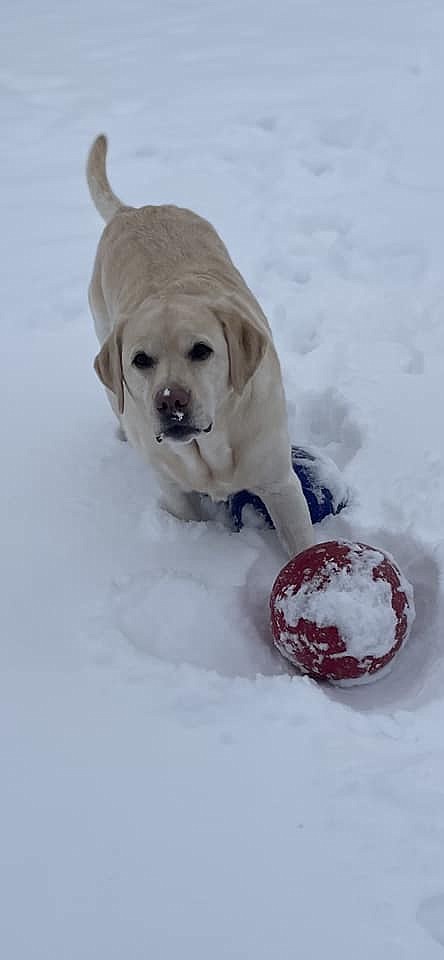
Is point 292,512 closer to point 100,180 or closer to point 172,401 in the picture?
point 172,401

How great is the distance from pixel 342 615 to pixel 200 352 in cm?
72

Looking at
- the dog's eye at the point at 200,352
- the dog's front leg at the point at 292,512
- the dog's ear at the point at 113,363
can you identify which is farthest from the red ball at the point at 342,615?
the dog's ear at the point at 113,363

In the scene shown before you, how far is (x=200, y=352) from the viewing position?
7.15 feet

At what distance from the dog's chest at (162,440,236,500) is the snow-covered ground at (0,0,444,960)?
0.18 m

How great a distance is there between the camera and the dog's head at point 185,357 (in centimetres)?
212

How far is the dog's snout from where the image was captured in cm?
209

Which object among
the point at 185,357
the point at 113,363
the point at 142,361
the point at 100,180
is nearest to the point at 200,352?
the point at 185,357

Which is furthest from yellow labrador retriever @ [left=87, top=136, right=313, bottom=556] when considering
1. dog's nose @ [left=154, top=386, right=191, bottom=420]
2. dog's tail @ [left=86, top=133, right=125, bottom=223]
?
dog's tail @ [left=86, top=133, right=125, bottom=223]

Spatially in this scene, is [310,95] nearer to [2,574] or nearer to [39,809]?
[2,574]

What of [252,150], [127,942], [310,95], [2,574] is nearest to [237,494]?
[2,574]

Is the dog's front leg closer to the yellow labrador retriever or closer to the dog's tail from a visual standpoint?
the yellow labrador retriever

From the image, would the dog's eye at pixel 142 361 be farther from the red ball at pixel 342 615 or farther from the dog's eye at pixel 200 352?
the red ball at pixel 342 615

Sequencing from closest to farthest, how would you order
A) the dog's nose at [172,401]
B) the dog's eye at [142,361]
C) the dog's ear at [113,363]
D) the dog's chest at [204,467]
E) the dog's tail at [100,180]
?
the dog's nose at [172,401]
the dog's eye at [142,361]
the dog's ear at [113,363]
the dog's chest at [204,467]
the dog's tail at [100,180]

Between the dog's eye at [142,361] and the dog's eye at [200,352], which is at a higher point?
the dog's eye at [200,352]
